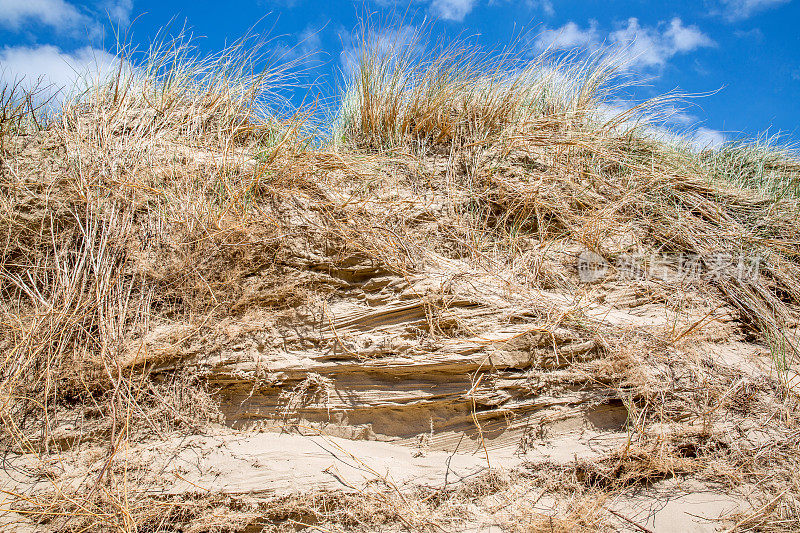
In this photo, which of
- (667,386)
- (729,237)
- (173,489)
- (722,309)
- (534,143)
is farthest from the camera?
(534,143)

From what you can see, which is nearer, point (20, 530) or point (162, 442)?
point (20, 530)

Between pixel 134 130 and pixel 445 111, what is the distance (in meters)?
2.86

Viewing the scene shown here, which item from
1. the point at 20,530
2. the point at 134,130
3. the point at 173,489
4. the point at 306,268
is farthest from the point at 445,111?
the point at 20,530

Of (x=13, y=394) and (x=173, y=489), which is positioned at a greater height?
(x=13, y=394)

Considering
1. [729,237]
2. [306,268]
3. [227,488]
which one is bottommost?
[227,488]

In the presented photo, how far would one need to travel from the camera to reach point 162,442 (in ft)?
8.38

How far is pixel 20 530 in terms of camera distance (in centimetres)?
215

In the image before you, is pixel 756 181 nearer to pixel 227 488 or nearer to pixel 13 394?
pixel 227 488

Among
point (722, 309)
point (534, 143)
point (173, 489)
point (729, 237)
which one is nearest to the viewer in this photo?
point (173, 489)

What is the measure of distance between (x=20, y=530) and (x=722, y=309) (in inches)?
191

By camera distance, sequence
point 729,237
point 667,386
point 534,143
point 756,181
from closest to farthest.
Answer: point 667,386 → point 729,237 → point 534,143 → point 756,181

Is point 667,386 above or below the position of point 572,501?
above

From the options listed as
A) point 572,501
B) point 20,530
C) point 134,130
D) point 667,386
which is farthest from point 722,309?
point 134,130

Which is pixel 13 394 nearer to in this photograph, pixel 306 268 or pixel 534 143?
pixel 306 268
